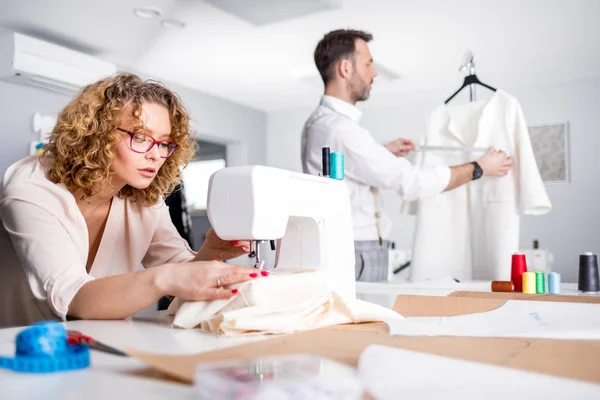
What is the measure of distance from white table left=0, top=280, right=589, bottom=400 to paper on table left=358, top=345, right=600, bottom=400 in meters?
0.21

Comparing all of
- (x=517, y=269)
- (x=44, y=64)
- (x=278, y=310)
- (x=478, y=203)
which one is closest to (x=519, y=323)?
(x=278, y=310)

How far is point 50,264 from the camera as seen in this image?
3.85 feet

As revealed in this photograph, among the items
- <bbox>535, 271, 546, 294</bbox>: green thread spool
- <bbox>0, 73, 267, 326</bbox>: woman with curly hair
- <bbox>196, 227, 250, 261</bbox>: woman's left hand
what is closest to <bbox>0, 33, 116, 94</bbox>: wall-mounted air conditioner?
<bbox>0, 73, 267, 326</bbox>: woman with curly hair

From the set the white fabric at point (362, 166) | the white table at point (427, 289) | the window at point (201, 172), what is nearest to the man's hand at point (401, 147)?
the white fabric at point (362, 166)

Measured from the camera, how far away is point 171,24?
4.17m

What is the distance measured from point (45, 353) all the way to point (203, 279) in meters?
0.37

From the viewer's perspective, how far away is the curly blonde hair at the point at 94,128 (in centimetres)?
140

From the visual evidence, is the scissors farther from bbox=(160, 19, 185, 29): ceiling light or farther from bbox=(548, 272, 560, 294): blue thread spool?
bbox=(160, 19, 185, 29): ceiling light

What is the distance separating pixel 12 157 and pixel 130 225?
3424 mm

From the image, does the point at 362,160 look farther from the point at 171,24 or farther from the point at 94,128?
the point at 171,24

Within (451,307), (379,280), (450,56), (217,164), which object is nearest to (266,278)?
(451,307)

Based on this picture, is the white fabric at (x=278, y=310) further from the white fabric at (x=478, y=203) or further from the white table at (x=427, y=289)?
the white fabric at (x=478, y=203)

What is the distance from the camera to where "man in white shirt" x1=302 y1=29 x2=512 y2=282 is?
7.72ft

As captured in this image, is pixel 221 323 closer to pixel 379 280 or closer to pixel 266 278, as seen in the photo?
pixel 266 278
